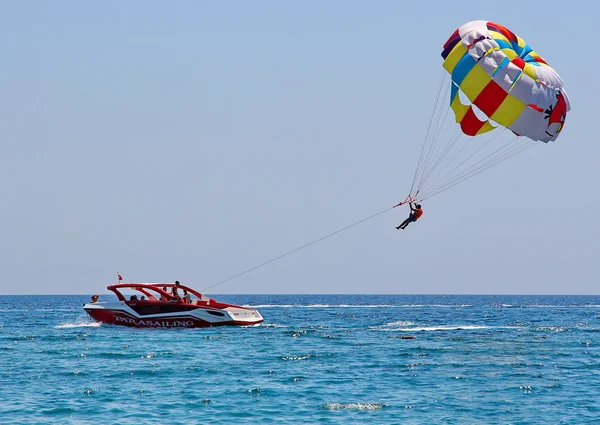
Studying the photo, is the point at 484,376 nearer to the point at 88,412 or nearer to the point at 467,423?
the point at 467,423

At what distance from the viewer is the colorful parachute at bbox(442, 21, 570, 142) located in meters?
31.7

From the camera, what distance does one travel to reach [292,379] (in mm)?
26031

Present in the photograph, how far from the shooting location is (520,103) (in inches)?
1259

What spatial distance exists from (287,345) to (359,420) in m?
17.7

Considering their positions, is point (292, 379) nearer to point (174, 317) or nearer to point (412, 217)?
point (412, 217)

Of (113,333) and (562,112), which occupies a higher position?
(562,112)

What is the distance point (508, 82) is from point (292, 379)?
14.8 metres

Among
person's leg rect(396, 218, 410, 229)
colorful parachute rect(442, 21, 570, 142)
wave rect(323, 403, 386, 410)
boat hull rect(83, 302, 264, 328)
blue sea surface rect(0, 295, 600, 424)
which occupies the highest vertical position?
colorful parachute rect(442, 21, 570, 142)

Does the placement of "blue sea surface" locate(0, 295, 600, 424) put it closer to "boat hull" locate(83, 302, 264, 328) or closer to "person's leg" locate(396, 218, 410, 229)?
"boat hull" locate(83, 302, 264, 328)

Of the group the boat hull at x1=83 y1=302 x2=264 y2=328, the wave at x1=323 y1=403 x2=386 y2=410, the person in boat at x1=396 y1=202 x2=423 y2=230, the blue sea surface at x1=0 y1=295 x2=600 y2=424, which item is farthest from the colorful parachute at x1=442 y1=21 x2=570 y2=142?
the boat hull at x1=83 y1=302 x2=264 y2=328

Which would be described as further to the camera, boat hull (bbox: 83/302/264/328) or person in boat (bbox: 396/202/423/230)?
boat hull (bbox: 83/302/264/328)

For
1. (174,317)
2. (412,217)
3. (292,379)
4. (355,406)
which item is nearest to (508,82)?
(412,217)

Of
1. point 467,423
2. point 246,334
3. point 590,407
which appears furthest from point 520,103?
point 246,334

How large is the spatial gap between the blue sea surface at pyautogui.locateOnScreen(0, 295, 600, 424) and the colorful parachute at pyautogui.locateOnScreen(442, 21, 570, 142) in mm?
9741
